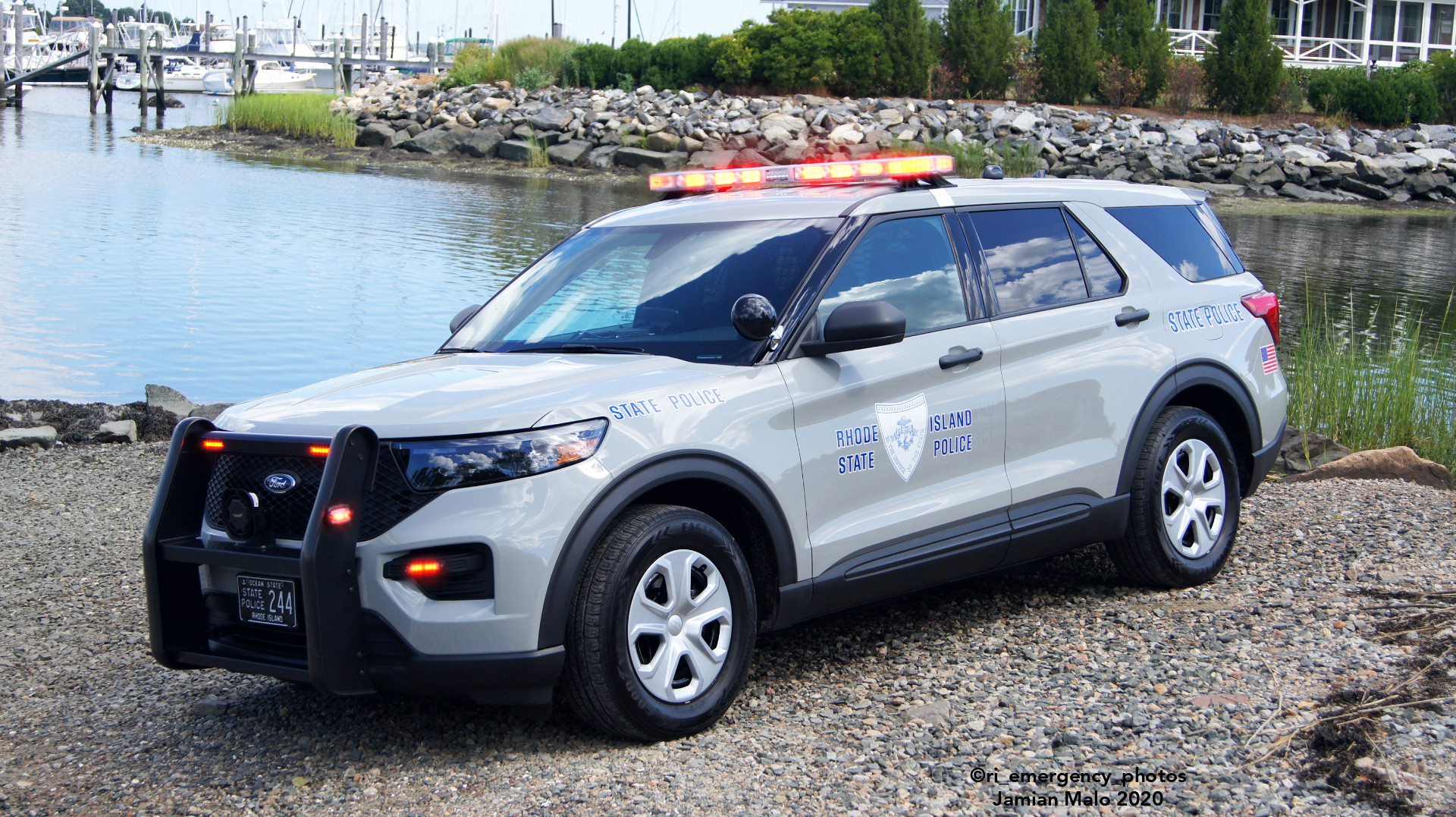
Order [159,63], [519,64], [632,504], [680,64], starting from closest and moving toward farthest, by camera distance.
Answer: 1. [632,504]
2. [680,64]
3. [519,64]
4. [159,63]

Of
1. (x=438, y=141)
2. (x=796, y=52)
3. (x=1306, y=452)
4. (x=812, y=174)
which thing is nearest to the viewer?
(x=812, y=174)

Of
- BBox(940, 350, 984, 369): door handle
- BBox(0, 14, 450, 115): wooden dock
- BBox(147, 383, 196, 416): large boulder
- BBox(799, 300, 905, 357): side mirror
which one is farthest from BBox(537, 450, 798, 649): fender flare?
BBox(0, 14, 450, 115): wooden dock

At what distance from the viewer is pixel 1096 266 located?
5.90m

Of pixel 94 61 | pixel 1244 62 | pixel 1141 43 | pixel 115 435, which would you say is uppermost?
pixel 94 61

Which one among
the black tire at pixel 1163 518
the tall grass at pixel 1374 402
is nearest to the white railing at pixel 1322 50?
the tall grass at pixel 1374 402

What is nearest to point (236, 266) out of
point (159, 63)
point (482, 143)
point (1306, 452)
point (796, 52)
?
point (1306, 452)

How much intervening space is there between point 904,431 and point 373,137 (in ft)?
150

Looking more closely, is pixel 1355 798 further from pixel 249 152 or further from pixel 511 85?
pixel 511 85

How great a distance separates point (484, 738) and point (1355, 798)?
8.66 feet

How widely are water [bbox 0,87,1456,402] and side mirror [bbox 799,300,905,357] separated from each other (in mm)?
8365

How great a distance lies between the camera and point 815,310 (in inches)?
190

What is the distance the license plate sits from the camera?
4031 millimetres

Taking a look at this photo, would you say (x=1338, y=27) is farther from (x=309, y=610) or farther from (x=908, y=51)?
(x=309, y=610)

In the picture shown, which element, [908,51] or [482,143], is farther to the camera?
[908,51]
